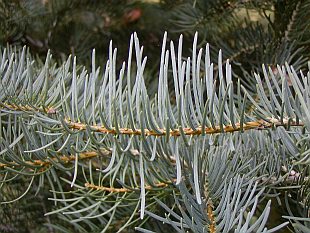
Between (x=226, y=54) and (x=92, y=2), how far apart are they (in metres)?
0.16

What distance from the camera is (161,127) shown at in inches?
6.6

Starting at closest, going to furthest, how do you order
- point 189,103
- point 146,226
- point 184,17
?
1. point 189,103
2. point 146,226
3. point 184,17

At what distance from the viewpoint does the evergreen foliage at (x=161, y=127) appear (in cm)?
15

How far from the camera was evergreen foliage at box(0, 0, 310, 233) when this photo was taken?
0.15 metres

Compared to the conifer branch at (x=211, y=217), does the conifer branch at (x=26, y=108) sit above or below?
above

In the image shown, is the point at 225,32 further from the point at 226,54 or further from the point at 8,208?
the point at 8,208

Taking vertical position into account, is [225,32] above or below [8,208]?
above

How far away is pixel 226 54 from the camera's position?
14.4 inches

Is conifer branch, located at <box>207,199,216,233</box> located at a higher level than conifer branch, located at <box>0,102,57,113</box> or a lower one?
lower

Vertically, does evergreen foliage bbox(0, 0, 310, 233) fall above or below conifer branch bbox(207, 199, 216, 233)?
above

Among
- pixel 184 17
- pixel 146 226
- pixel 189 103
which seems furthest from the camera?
pixel 184 17

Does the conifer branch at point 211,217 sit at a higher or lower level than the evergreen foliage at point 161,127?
lower

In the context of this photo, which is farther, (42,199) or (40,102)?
(42,199)

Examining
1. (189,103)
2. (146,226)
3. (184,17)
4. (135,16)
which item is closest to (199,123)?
(189,103)
